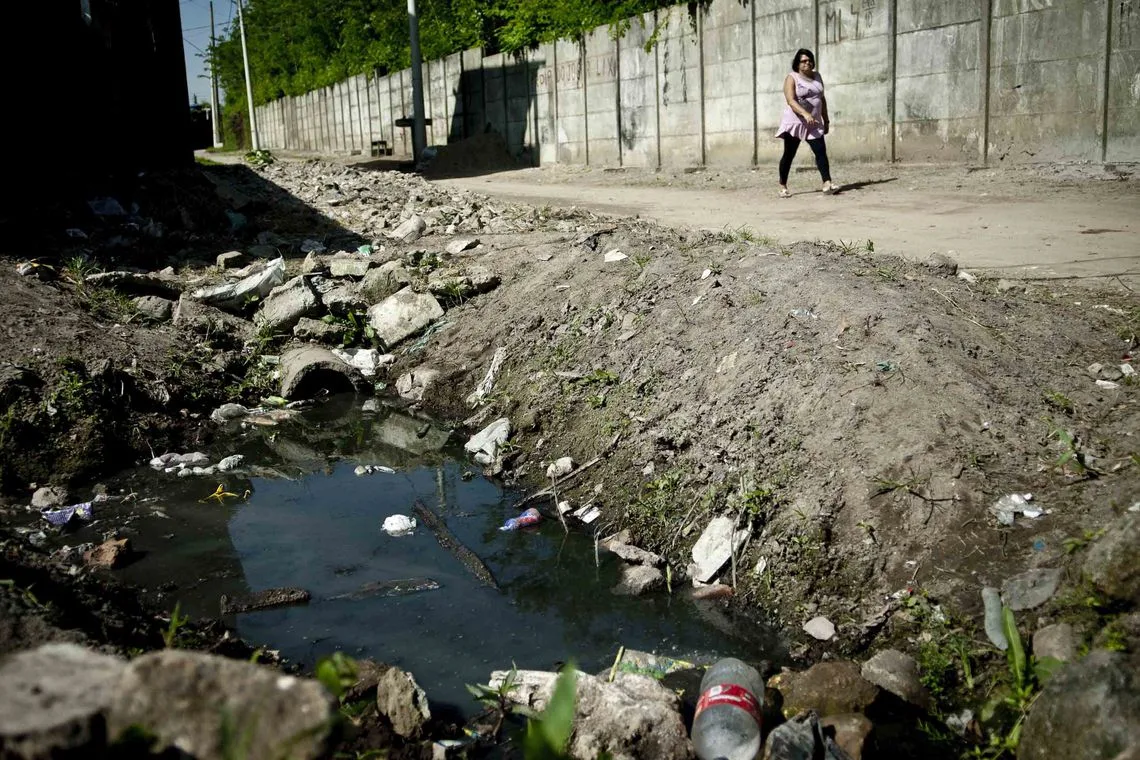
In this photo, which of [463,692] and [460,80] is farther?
[460,80]

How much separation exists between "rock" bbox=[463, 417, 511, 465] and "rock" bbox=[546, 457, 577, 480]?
43 cm

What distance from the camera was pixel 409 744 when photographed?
7.47ft

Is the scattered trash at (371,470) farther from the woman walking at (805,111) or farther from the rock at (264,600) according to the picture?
the woman walking at (805,111)

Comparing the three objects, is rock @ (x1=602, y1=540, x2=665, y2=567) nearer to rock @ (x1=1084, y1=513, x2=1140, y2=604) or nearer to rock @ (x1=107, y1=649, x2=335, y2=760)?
rock @ (x1=1084, y1=513, x2=1140, y2=604)

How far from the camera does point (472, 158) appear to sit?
17.9 m

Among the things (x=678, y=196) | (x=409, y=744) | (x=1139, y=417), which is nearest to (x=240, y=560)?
(x=409, y=744)

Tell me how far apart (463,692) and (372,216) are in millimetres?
6962

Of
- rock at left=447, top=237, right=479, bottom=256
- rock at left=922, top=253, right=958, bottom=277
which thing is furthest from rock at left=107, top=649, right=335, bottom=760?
rock at left=447, top=237, right=479, bottom=256

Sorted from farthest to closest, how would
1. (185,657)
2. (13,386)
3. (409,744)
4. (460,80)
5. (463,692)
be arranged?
(460,80), (13,386), (463,692), (409,744), (185,657)

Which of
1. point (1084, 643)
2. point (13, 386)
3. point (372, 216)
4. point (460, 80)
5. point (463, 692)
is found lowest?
point (463, 692)

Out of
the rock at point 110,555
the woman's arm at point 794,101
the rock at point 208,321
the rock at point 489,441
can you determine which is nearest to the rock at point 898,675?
the rock at point 489,441

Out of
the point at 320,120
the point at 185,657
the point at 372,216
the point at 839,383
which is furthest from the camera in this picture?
the point at 320,120

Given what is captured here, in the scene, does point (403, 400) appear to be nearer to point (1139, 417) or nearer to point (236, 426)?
point (236, 426)

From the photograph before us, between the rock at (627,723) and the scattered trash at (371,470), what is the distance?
94.5 inches
